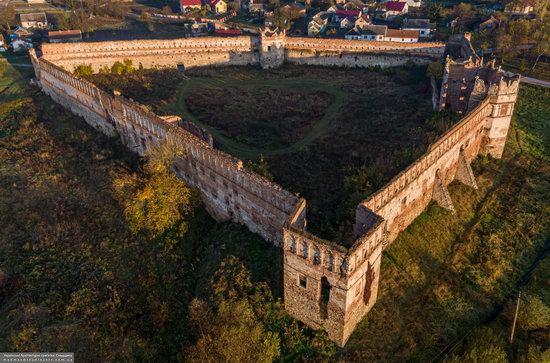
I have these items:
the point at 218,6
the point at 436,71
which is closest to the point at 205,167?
the point at 436,71

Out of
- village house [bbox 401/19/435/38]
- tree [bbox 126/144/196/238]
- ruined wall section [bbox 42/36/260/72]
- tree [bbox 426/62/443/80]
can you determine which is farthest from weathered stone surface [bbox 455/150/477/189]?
village house [bbox 401/19/435/38]

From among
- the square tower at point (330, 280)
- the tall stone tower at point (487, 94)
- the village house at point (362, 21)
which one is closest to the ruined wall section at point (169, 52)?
the village house at point (362, 21)

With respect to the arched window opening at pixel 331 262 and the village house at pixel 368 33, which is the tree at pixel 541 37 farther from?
the arched window opening at pixel 331 262

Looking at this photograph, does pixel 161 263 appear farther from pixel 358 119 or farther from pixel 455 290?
pixel 358 119

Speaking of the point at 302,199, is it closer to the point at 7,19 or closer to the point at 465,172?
the point at 465,172

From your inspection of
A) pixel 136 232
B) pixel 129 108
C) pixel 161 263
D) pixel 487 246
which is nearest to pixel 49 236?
pixel 136 232

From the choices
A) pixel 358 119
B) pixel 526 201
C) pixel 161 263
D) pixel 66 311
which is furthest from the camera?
pixel 358 119
